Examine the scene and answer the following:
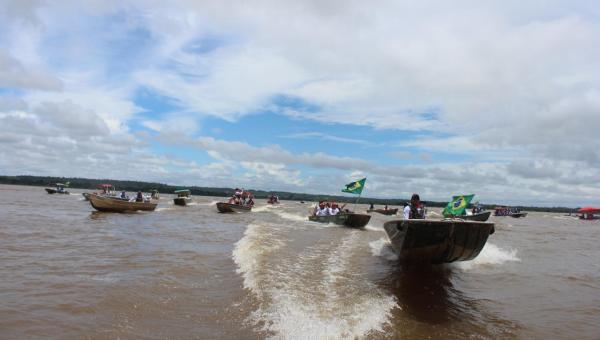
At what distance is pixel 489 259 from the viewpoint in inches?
555

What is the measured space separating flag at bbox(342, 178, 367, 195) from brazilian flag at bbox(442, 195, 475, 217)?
742 centimetres

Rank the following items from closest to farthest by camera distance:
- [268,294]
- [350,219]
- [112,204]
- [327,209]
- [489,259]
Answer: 1. [268,294]
2. [489,259]
3. [350,219]
4. [112,204]
5. [327,209]

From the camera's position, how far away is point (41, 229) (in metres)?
15.9

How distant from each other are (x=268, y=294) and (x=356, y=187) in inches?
667

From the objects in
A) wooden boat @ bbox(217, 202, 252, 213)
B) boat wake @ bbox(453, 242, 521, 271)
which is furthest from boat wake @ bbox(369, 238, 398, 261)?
wooden boat @ bbox(217, 202, 252, 213)

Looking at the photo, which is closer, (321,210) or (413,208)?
(413,208)

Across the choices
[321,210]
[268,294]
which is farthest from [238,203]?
[268,294]

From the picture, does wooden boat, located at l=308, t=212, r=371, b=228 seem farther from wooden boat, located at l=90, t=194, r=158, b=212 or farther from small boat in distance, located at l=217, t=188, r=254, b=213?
wooden boat, located at l=90, t=194, r=158, b=212

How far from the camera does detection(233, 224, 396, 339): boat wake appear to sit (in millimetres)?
5973

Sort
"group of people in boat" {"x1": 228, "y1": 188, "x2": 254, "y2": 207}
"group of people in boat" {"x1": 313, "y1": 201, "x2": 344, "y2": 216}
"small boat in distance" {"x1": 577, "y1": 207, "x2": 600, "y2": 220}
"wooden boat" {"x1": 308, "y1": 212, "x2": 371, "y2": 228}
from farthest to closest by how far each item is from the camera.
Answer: "small boat in distance" {"x1": 577, "y1": 207, "x2": 600, "y2": 220} < "group of people in boat" {"x1": 228, "y1": 188, "x2": 254, "y2": 207} < "group of people in boat" {"x1": 313, "y1": 201, "x2": 344, "y2": 216} < "wooden boat" {"x1": 308, "y1": 212, "x2": 371, "y2": 228}

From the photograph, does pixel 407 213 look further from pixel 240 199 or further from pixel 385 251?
pixel 240 199

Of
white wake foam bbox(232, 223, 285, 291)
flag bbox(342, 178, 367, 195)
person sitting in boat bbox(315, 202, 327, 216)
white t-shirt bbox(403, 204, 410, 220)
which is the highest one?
flag bbox(342, 178, 367, 195)

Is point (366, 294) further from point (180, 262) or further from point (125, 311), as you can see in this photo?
point (180, 262)

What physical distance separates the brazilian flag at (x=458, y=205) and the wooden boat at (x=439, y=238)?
5595 mm
